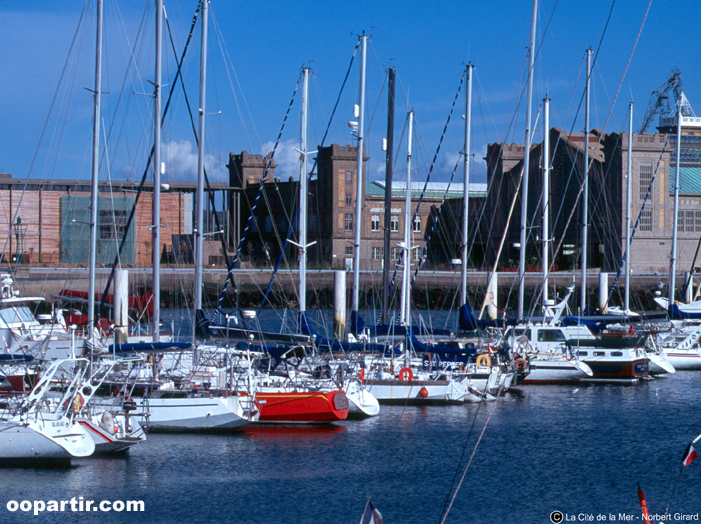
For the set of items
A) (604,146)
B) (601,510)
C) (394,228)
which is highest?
(604,146)

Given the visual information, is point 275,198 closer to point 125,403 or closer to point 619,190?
point 619,190

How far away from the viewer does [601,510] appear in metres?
19.3

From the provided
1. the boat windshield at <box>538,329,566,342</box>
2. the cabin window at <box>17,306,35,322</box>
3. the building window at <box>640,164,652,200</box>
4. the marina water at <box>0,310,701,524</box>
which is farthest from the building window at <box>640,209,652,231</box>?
the cabin window at <box>17,306,35,322</box>

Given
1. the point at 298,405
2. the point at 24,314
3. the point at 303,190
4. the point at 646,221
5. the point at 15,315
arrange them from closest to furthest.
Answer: the point at 298,405 < the point at 15,315 < the point at 24,314 < the point at 303,190 < the point at 646,221

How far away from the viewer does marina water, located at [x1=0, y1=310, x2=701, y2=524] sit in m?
18.9

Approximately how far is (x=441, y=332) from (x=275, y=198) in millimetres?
59129

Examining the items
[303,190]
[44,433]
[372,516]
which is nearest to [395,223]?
[303,190]

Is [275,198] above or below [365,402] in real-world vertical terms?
above

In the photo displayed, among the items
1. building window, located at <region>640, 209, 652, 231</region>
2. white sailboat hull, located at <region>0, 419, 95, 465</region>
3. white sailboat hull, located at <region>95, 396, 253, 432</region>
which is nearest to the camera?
white sailboat hull, located at <region>0, 419, 95, 465</region>

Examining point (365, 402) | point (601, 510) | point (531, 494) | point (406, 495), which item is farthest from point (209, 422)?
point (601, 510)

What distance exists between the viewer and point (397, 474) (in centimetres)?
2211

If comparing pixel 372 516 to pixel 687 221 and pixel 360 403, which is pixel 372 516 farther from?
pixel 687 221

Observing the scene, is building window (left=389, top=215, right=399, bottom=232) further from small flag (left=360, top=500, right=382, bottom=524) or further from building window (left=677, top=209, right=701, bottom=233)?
small flag (left=360, top=500, right=382, bottom=524)

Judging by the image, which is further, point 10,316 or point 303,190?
point 303,190
